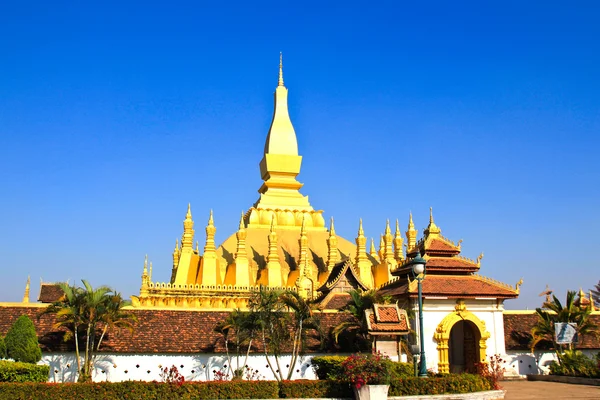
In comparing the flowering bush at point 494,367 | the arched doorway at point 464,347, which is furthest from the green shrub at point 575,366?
the arched doorway at point 464,347

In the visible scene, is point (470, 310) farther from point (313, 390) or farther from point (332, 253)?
point (332, 253)

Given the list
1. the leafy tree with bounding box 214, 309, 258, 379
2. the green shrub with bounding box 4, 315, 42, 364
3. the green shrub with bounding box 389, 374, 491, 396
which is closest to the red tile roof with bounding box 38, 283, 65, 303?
the green shrub with bounding box 4, 315, 42, 364

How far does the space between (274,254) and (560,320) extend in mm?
18465

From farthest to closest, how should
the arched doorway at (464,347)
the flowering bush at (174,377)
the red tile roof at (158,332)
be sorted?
the arched doorway at (464,347) < the red tile roof at (158,332) < the flowering bush at (174,377)

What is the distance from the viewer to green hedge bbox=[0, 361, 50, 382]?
19203 millimetres

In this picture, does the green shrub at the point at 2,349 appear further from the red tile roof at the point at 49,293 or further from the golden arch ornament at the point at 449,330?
the red tile roof at the point at 49,293

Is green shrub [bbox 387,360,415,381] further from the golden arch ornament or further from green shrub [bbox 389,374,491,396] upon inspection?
the golden arch ornament

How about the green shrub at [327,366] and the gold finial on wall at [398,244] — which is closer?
the green shrub at [327,366]

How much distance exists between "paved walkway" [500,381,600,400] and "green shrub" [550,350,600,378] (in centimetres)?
92

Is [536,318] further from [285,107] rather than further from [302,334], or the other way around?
[285,107]

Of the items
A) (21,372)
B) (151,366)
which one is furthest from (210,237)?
(21,372)

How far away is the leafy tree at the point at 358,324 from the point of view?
24641mm

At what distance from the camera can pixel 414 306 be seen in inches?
1029

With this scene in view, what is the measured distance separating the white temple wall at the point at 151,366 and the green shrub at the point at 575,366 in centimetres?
1024
